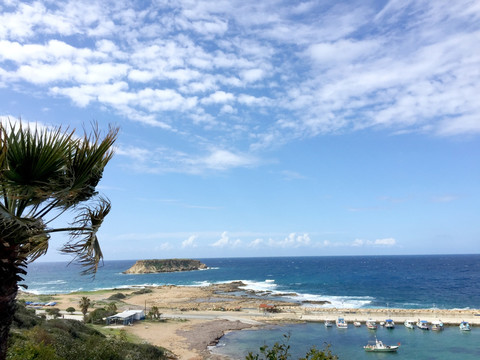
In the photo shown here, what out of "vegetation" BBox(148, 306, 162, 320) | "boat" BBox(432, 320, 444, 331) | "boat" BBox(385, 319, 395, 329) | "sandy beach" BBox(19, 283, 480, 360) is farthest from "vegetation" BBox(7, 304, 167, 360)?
"boat" BBox(432, 320, 444, 331)

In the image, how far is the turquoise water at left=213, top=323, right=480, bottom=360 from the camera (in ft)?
109

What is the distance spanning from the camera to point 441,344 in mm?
36656

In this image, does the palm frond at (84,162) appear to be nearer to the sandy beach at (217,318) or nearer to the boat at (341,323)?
the sandy beach at (217,318)

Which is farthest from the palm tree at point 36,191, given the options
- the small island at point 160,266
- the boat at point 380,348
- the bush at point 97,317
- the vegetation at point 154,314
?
the small island at point 160,266

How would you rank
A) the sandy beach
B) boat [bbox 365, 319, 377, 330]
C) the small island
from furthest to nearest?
1. the small island
2. boat [bbox 365, 319, 377, 330]
3. the sandy beach

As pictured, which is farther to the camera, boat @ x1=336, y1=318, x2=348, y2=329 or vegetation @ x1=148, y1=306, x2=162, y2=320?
vegetation @ x1=148, y1=306, x2=162, y2=320

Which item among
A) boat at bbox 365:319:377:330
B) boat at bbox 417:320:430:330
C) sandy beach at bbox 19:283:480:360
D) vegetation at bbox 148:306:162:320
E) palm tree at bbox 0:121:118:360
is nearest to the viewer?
palm tree at bbox 0:121:118:360

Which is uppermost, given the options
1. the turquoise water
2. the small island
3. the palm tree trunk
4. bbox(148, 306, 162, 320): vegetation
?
the palm tree trunk

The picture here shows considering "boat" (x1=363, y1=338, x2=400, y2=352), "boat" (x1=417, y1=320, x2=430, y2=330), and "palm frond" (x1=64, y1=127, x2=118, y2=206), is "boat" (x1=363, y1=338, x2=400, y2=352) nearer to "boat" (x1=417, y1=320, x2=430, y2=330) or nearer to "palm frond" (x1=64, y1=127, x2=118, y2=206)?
"boat" (x1=417, y1=320, x2=430, y2=330)

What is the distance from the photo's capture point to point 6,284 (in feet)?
19.5

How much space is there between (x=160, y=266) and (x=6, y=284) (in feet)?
588

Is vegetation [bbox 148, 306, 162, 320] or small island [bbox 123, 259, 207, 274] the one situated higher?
vegetation [bbox 148, 306, 162, 320]

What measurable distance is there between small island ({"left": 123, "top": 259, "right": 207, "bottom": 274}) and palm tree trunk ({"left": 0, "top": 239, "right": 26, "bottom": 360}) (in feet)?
565

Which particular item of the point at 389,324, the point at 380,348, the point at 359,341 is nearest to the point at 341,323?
the point at 389,324
